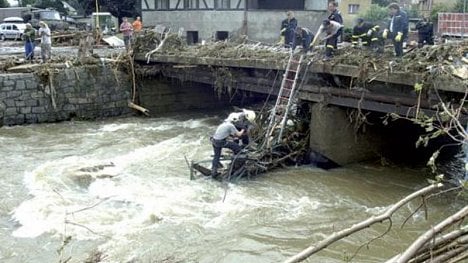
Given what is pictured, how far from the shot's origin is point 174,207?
10.2 metres

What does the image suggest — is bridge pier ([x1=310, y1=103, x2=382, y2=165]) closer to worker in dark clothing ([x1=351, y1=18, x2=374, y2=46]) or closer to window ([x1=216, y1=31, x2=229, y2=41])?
worker in dark clothing ([x1=351, y1=18, x2=374, y2=46])

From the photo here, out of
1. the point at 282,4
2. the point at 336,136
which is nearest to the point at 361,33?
the point at 336,136

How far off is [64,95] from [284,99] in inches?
338

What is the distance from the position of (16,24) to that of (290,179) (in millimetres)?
28667

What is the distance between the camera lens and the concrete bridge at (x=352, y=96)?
10836mm

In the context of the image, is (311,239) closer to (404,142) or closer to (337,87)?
(337,87)

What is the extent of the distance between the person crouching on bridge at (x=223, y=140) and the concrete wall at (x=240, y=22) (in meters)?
17.4

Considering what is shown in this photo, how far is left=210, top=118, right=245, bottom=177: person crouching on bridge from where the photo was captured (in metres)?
11.3

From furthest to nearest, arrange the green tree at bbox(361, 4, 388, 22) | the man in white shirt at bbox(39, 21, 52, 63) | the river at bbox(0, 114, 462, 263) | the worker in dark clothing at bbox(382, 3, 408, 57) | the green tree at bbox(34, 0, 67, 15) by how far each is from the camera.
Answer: the green tree at bbox(34, 0, 67, 15) < the green tree at bbox(361, 4, 388, 22) < the man in white shirt at bbox(39, 21, 52, 63) < the worker in dark clothing at bbox(382, 3, 408, 57) < the river at bbox(0, 114, 462, 263)

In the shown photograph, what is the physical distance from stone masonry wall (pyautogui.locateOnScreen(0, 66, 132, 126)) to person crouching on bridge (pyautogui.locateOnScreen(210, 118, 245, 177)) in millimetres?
8658

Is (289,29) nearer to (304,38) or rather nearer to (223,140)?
(304,38)

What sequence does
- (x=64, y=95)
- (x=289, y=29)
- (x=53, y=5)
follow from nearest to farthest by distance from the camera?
(x=289, y=29)
(x=64, y=95)
(x=53, y=5)

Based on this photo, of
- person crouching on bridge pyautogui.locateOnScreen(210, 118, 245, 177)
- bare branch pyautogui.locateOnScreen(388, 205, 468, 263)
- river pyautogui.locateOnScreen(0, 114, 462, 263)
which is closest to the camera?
bare branch pyautogui.locateOnScreen(388, 205, 468, 263)

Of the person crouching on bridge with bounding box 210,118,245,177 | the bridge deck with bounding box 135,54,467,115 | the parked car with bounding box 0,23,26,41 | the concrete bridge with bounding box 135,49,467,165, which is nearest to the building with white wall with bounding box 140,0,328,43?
the parked car with bounding box 0,23,26,41
